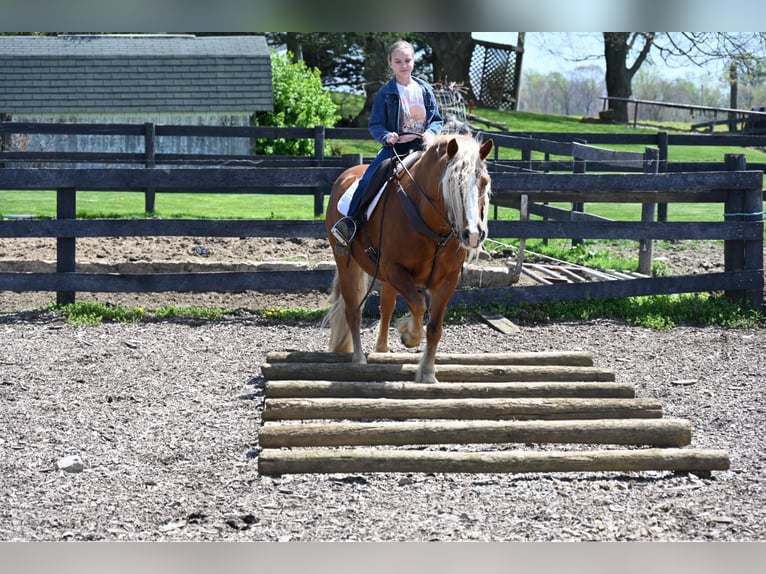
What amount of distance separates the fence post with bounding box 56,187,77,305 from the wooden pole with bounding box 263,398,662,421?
517 cm

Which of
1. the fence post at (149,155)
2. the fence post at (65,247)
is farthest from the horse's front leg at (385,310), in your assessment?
the fence post at (149,155)

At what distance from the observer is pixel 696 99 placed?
5772cm

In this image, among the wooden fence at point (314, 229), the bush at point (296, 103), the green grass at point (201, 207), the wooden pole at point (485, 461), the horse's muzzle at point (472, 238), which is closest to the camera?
the wooden pole at point (485, 461)

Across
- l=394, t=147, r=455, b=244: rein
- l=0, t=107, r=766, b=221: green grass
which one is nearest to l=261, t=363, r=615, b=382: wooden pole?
l=394, t=147, r=455, b=244: rein

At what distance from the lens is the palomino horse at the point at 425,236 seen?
618cm

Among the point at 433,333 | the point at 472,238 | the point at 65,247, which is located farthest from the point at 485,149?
the point at 65,247

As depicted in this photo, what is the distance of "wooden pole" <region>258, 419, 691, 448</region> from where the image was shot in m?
5.77

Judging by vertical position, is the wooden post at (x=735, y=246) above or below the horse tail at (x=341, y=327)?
above

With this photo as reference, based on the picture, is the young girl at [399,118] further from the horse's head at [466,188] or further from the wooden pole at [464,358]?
the wooden pole at [464,358]

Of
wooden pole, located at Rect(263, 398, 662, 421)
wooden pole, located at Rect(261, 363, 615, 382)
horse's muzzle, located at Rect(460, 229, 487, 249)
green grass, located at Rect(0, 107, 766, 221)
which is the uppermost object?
horse's muzzle, located at Rect(460, 229, 487, 249)

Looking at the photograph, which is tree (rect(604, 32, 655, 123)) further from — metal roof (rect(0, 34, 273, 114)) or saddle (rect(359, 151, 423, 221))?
saddle (rect(359, 151, 423, 221))

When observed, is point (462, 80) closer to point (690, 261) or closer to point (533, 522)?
point (690, 261)
